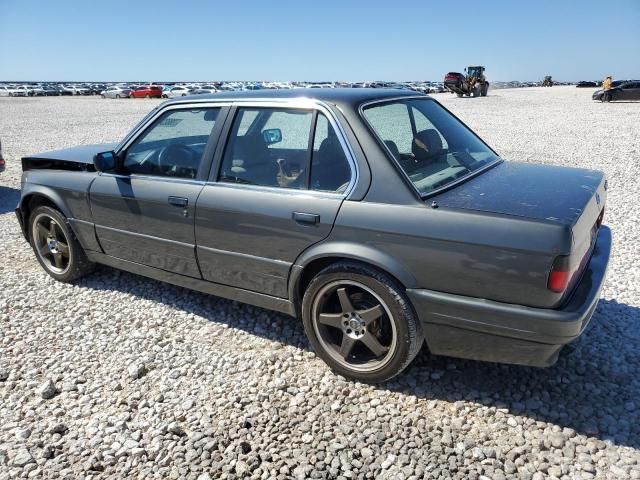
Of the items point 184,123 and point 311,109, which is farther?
point 184,123

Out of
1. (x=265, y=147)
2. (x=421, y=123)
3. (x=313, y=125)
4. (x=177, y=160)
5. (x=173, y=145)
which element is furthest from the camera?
(x=173, y=145)

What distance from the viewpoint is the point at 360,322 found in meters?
2.89

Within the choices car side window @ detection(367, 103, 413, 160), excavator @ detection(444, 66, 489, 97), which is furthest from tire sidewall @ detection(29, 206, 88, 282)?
excavator @ detection(444, 66, 489, 97)

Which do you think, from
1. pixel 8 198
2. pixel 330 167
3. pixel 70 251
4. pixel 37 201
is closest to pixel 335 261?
pixel 330 167

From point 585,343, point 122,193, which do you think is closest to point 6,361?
point 122,193

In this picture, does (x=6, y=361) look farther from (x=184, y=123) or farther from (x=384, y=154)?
(x=384, y=154)

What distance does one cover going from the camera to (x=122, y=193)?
3.71 meters

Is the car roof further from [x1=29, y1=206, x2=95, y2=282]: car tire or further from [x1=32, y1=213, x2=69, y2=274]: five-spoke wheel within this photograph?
[x1=32, y1=213, x2=69, y2=274]: five-spoke wheel

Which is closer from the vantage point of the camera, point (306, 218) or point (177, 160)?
point (306, 218)

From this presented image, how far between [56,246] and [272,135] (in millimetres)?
2498

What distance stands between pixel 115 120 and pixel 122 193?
21004 millimetres

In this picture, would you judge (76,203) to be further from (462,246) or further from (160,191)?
(462,246)

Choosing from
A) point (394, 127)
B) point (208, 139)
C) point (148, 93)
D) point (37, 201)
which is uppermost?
point (148, 93)

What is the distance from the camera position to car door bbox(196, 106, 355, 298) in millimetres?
2861
